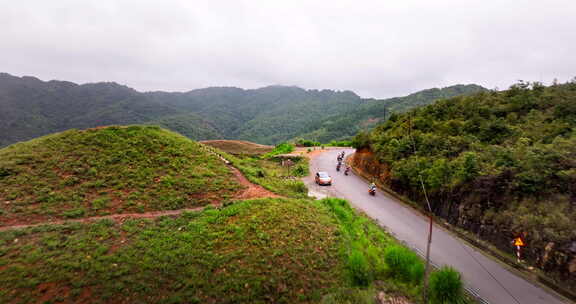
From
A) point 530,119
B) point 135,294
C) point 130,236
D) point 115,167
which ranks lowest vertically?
point 135,294

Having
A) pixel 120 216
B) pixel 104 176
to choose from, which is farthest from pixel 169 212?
pixel 104 176

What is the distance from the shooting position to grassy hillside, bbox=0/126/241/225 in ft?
27.7

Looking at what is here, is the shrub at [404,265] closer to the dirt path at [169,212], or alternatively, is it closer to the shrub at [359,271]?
the shrub at [359,271]

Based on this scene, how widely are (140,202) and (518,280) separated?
46.4 ft

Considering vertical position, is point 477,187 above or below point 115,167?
below

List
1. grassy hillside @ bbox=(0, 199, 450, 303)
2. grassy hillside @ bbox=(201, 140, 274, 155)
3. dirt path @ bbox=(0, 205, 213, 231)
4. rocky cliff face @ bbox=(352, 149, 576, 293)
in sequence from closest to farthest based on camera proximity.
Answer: grassy hillside @ bbox=(0, 199, 450, 303) < rocky cliff face @ bbox=(352, 149, 576, 293) < dirt path @ bbox=(0, 205, 213, 231) < grassy hillside @ bbox=(201, 140, 274, 155)

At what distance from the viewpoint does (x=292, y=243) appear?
293 inches

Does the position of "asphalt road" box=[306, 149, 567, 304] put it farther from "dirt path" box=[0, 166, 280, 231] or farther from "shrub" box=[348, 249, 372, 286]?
"dirt path" box=[0, 166, 280, 231]

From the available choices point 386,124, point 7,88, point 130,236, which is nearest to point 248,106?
point 7,88

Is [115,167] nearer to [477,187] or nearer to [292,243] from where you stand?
[292,243]

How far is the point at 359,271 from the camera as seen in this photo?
6.62 m

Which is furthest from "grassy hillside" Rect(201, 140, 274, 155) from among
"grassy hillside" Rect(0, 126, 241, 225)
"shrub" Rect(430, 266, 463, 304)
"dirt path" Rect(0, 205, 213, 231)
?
"shrub" Rect(430, 266, 463, 304)

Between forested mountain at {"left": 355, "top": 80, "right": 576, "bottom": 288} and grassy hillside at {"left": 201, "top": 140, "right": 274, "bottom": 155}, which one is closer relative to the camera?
forested mountain at {"left": 355, "top": 80, "right": 576, "bottom": 288}

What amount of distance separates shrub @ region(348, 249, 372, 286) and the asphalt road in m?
3.49
